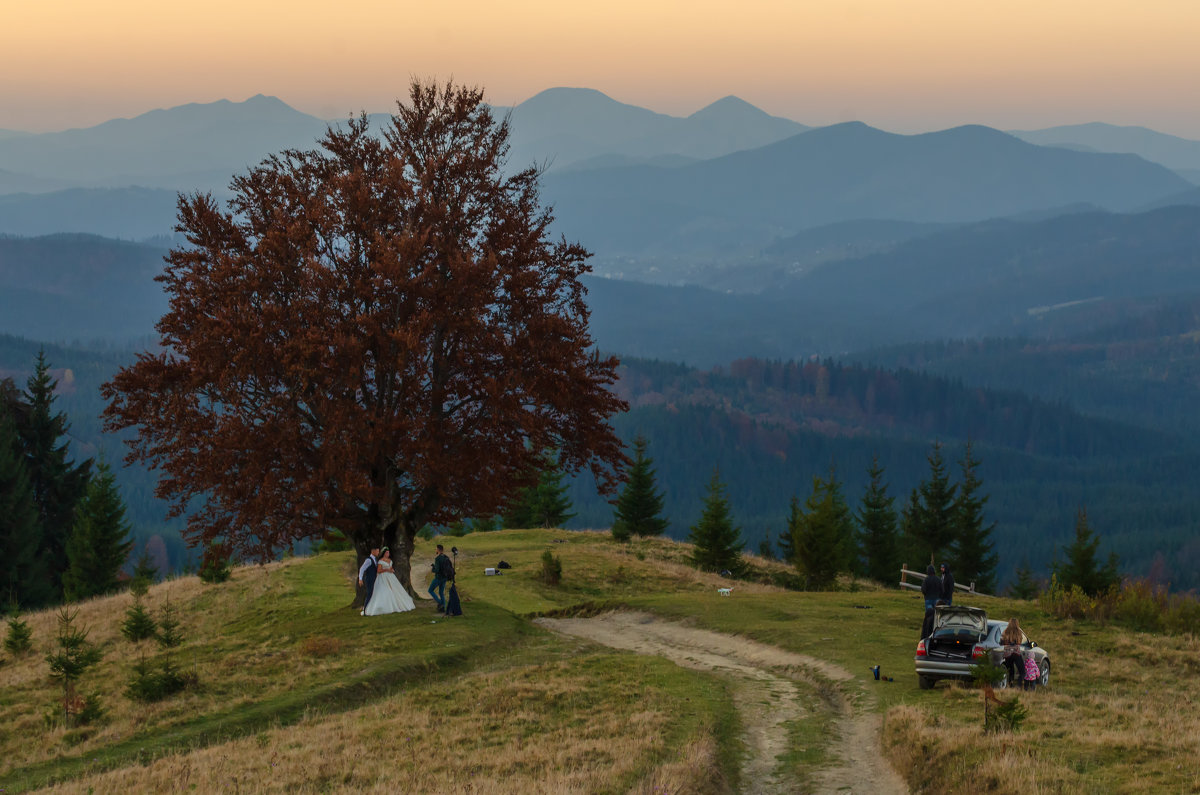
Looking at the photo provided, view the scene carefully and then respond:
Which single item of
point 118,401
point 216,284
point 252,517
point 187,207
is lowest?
point 252,517

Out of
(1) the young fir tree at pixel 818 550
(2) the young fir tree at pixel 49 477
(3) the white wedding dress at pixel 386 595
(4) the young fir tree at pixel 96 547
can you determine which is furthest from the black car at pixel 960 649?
(2) the young fir tree at pixel 49 477

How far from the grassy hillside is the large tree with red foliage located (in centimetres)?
460

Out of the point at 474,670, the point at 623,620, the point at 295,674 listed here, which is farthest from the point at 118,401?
the point at 623,620

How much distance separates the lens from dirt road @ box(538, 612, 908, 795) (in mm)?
18047

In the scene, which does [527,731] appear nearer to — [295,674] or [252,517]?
[295,674]

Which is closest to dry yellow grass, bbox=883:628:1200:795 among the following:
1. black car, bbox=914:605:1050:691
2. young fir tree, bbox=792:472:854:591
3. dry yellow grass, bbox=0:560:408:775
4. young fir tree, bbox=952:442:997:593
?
black car, bbox=914:605:1050:691

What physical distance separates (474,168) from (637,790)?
23301 mm

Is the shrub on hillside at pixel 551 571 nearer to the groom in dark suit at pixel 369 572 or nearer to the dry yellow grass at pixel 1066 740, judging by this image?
the groom in dark suit at pixel 369 572

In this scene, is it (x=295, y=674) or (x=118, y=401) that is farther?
(x=118, y=401)

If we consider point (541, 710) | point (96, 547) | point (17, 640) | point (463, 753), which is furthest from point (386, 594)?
point (96, 547)

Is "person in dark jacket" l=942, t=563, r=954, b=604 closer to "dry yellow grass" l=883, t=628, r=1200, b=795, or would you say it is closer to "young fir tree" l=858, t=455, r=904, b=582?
"dry yellow grass" l=883, t=628, r=1200, b=795

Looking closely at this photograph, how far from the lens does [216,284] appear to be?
104ft

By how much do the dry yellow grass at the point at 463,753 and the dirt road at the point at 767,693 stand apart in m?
1.66

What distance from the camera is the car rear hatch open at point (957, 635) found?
23844 millimetres
